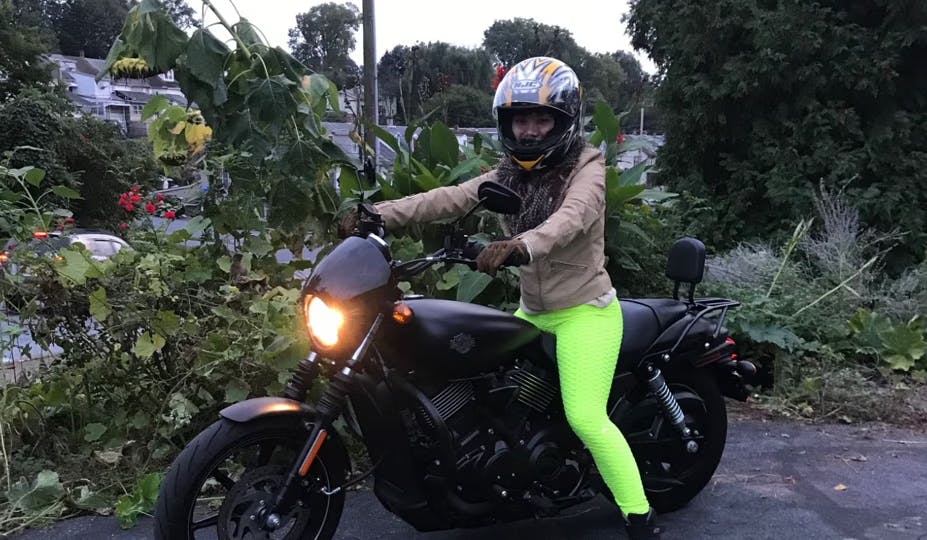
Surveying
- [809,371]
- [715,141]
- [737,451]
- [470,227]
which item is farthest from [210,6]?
[715,141]

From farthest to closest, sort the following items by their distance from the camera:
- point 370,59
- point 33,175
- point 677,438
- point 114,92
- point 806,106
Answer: point 114,92 → point 370,59 → point 806,106 → point 33,175 → point 677,438

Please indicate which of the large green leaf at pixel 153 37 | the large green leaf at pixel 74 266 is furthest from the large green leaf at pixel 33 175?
the large green leaf at pixel 153 37

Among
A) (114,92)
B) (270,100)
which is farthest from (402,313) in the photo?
(114,92)

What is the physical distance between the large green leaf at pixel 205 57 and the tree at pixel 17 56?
29606 millimetres

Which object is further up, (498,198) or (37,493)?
(498,198)

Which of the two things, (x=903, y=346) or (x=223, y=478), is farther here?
(x=903, y=346)

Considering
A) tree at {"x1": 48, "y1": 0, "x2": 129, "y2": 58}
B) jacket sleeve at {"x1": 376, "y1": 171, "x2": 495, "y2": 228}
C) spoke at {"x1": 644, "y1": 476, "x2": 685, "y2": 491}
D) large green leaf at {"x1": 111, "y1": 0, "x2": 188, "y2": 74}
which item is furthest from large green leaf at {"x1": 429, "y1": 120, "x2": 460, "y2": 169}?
tree at {"x1": 48, "y1": 0, "x2": 129, "y2": 58}

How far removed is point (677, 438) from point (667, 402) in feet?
0.76

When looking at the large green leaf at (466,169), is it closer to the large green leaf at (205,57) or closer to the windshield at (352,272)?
the large green leaf at (205,57)

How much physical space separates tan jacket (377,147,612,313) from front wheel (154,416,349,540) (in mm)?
911

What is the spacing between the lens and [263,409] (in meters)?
2.52

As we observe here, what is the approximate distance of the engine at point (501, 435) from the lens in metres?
2.75

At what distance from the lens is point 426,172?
500 centimetres

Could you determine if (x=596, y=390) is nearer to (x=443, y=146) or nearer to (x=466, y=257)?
(x=466, y=257)
